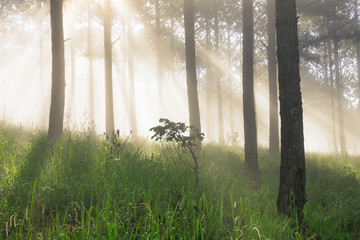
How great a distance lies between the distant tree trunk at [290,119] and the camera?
397cm

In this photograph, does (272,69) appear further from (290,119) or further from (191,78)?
(290,119)

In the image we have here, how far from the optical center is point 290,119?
4020mm

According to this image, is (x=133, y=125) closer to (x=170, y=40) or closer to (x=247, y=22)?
(x=170, y=40)

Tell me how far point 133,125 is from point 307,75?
56.6ft

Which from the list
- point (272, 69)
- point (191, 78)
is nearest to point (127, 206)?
point (191, 78)

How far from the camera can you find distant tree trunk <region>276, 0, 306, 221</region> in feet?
13.0

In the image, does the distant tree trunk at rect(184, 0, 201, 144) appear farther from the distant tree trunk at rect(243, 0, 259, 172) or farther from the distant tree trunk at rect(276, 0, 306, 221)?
the distant tree trunk at rect(276, 0, 306, 221)

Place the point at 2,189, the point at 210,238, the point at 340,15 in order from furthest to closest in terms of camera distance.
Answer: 1. the point at 340,15
2. the point at 2,189
3. the point at 210,238

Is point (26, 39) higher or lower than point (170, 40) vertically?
higher

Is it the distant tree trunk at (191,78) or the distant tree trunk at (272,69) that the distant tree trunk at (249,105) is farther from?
the distant tree trunk at (272,69)

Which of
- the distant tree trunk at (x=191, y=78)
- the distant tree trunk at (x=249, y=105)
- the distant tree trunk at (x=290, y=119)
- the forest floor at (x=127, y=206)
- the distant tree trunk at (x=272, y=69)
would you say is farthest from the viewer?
the distant tree trunk at (x=272, y=69)

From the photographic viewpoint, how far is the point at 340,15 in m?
16.5

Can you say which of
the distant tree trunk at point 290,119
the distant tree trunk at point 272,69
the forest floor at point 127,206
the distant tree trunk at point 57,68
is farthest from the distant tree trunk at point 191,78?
the distant tree trunk at point 290,119

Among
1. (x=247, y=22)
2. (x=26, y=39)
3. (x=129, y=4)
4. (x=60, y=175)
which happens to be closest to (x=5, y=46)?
(x=26, y=39)
